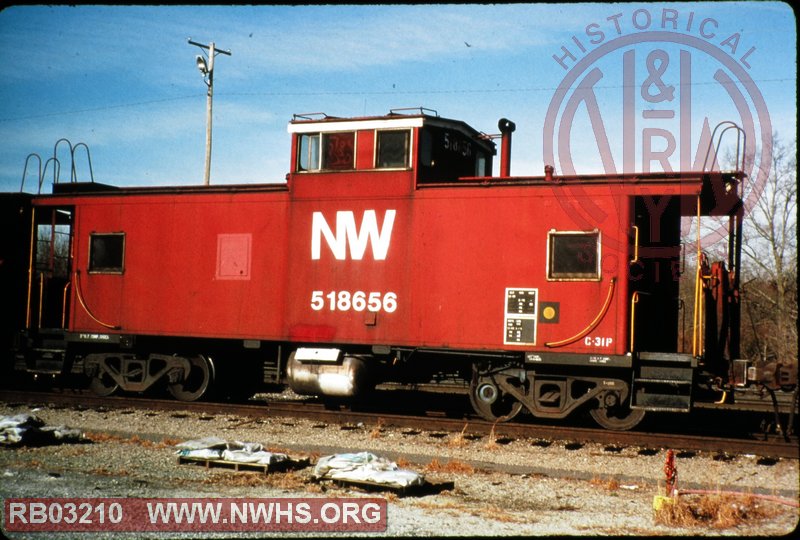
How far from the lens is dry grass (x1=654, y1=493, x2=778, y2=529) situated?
6.61 meters

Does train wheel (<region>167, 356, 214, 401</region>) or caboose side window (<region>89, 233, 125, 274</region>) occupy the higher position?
caboose side window (<region>89, 233, 125, 274</region>)

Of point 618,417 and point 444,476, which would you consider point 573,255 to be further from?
point 444,476

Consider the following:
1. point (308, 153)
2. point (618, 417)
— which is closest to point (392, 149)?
point (308, 153)

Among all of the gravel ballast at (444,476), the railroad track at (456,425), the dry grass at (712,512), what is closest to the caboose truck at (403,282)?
the railroad track at (456,425)

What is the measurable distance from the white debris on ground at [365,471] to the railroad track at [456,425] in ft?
9.89

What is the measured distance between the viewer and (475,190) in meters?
11.7

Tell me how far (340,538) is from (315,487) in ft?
5.55

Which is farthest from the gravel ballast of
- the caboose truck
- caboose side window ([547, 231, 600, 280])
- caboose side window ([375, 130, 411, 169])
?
caboose side window ([375, 130, 411, 169])

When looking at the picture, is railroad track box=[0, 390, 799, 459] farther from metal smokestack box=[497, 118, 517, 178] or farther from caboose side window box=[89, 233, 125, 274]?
metal smokestack box=[497, 118, 517, 178]

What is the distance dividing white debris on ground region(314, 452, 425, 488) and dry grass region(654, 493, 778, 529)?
2.39 metres

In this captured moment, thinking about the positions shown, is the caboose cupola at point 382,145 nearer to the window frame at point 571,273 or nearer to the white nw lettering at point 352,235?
the white nw lettering at point 352,235

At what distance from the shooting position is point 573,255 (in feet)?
36.6

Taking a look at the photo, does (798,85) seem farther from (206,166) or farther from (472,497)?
(206,166)

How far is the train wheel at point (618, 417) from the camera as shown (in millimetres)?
11250
